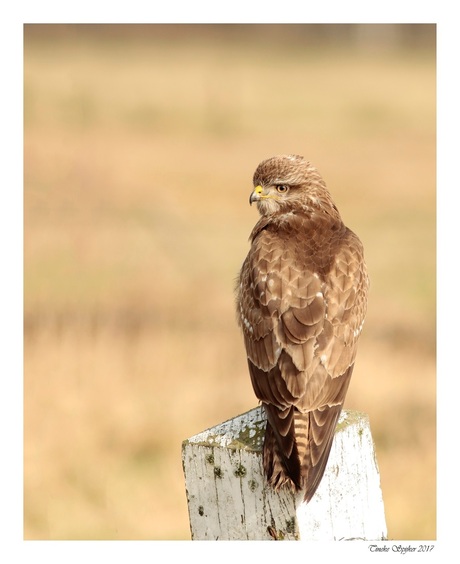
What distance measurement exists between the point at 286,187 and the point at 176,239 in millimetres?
7698

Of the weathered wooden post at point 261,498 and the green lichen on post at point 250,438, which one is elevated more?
the green lichen on post at point 250,438

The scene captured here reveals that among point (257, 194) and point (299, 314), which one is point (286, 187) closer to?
point (257, 194)

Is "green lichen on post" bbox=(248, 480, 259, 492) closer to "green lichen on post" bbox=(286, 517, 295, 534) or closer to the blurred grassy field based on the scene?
"green lichen on post" bbox=(286, 517, 295, 534)

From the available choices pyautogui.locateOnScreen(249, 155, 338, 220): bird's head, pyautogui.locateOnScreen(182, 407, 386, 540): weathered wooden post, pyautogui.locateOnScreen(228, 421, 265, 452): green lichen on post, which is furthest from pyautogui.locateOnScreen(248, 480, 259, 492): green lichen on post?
pyautogui.locateOnScreen(249, 155, 338, 220): bird's head

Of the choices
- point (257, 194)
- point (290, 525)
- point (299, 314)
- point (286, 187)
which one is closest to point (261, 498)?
point (290, 525)

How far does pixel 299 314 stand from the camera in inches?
213

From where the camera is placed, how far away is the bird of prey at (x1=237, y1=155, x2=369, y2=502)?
470cm

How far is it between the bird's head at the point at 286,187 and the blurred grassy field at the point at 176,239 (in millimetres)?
2500

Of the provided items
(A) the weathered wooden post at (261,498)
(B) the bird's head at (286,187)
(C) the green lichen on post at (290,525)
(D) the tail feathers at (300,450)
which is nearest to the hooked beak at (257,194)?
(B) the bird's head at (286,187)

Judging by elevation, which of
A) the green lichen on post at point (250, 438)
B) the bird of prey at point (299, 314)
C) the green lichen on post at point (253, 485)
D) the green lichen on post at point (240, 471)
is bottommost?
the green lichen on post at point (253, 485)

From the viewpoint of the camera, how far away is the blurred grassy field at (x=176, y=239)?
8391mm

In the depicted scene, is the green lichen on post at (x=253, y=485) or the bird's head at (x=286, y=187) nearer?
the green lichen on post at (x=253, y=485)

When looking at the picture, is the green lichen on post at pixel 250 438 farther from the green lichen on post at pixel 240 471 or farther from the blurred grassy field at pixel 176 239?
the blurred grassy field at pixel 176 239
